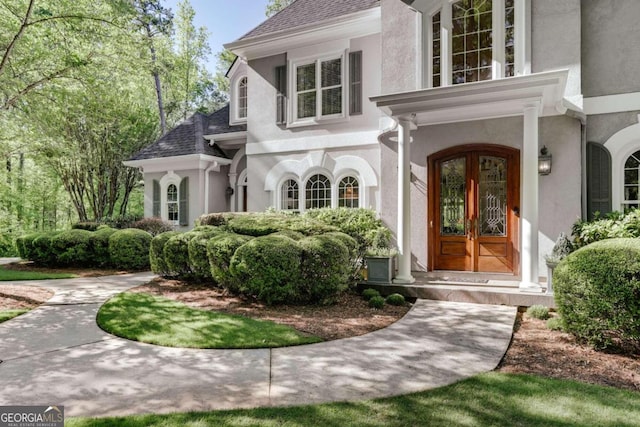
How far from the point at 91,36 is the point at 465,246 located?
971 cm

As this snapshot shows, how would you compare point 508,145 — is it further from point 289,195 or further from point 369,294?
point 289,195

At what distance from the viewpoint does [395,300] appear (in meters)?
7.19

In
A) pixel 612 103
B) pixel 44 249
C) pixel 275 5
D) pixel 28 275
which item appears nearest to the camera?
pixel 612 103

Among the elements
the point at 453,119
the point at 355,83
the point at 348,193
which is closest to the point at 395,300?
the point at 453,119

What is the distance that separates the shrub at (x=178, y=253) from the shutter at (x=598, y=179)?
8024 millimetres

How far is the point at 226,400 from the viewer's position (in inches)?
136

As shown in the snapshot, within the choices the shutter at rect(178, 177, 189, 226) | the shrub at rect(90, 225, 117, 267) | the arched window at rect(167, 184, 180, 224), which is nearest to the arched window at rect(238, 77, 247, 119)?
the shutter at rect(178, 177, 189, 226)

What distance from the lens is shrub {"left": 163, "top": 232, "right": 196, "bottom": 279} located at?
8609 millimetres

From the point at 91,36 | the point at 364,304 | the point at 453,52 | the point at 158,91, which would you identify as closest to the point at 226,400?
the point at 364,304

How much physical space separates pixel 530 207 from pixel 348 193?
16.2 feet

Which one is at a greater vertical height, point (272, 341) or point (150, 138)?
point (150, 138)

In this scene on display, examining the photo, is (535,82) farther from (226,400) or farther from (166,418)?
(166,418)

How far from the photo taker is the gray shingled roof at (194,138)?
45.8 ft

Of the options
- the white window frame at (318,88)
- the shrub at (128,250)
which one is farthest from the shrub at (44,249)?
the white window frame at (318,88)
